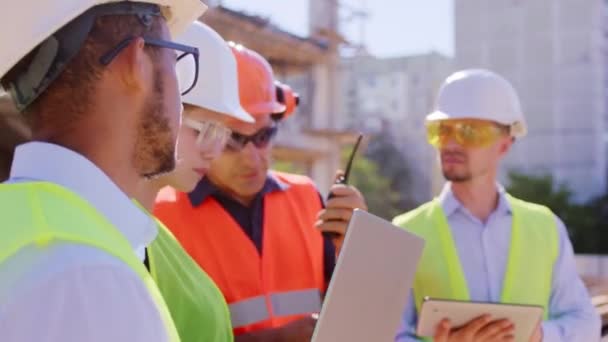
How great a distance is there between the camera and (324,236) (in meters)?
2.90

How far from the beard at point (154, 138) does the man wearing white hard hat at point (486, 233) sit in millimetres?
2015

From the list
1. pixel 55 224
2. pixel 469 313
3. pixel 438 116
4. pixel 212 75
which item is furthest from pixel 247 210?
pixel 55 224

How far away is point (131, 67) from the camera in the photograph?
1368 millimetres

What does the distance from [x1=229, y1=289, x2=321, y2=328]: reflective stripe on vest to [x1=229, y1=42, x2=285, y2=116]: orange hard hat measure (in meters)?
0.60

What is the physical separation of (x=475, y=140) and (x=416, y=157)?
4890cm

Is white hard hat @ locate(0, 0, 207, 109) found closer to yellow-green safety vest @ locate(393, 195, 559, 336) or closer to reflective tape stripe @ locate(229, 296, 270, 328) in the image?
reflective tape stripe @ locate(229, 296, 270, 328)

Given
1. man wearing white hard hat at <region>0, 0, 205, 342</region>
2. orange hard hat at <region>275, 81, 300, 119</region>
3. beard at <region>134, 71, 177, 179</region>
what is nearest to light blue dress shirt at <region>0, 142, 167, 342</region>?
man wearing white hard hat at <region>0, 0, 205, 342</region>

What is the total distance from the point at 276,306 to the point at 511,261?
107 cm

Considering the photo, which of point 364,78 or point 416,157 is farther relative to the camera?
point 364,78

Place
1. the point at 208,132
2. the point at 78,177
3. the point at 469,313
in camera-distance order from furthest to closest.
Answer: the point at 469,313
the point at 208,132
the point at 78,177

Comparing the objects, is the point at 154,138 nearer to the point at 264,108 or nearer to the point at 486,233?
the point at 264,108

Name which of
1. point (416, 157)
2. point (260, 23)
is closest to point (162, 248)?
point (260, 23)

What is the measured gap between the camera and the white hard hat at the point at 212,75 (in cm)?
257

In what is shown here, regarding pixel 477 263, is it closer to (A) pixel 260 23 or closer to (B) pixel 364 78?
Answer: (A) pixel 260 23
